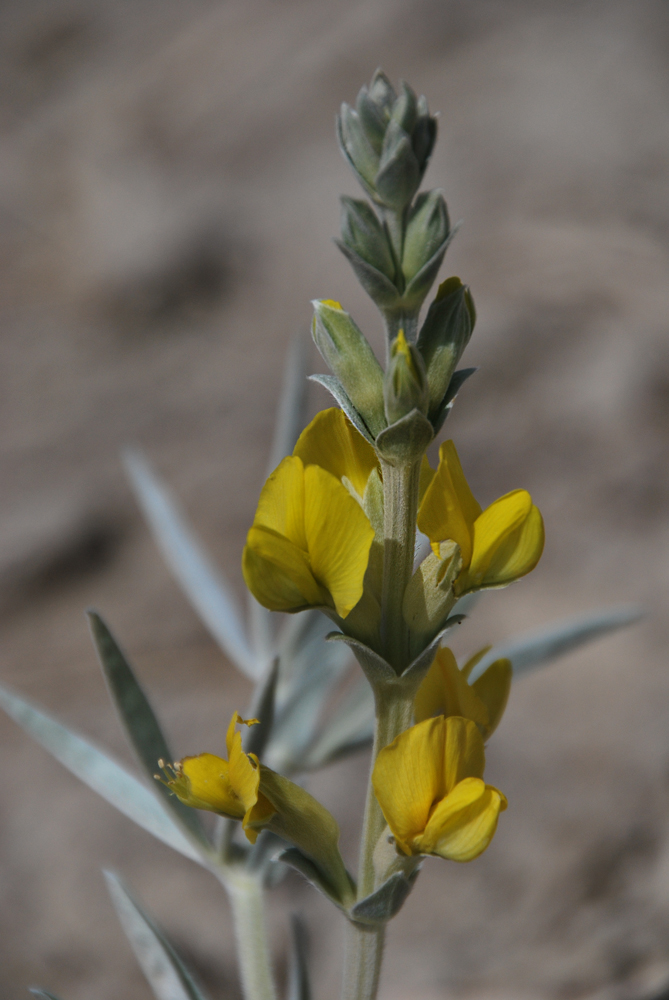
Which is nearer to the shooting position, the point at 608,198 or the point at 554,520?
the point at 554,520

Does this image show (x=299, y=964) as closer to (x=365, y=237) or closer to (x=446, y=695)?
(x=446, y=695)

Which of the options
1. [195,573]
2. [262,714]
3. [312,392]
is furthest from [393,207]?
[312,392]

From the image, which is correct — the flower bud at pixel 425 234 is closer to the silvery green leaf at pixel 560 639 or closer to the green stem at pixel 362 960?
the green stem at pixel 362 960

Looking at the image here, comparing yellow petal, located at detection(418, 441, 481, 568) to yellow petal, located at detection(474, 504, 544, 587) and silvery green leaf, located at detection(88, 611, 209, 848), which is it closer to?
yellow petal, located at detection(474, 504, 544, 587)

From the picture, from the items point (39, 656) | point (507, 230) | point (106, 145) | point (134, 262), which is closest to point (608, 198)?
point (507, 230)

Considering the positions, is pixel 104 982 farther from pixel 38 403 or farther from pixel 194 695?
pixel 38 403

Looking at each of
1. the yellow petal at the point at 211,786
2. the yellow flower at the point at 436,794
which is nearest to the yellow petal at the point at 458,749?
the yellow flower at the point at 436,794
